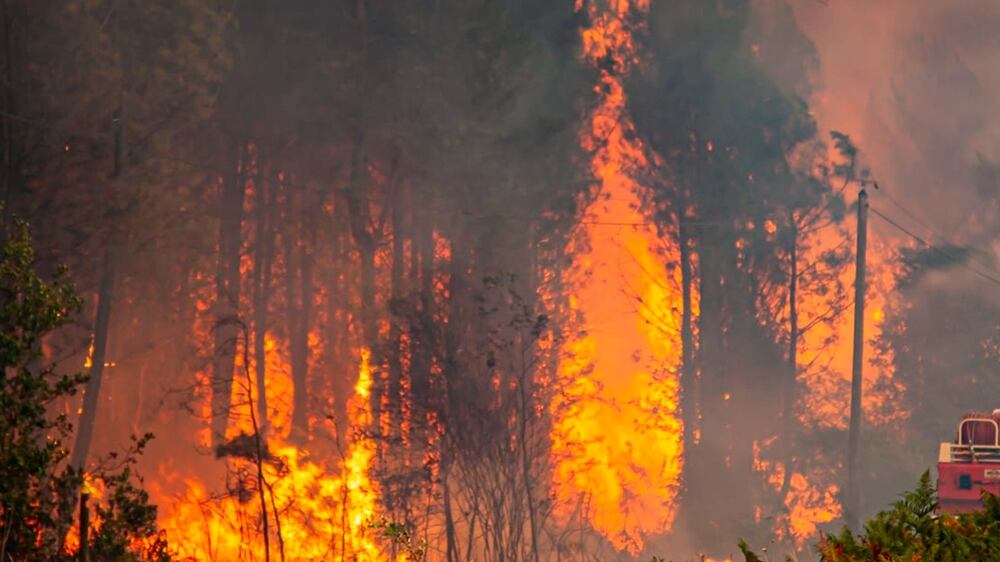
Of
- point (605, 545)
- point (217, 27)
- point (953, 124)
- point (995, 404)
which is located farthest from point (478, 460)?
point (953, 124)

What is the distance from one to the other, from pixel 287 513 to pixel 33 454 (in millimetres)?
Result: 10340

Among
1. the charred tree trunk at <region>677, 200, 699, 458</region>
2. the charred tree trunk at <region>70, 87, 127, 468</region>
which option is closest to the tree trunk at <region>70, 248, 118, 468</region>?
the charred tree trunk at <region>70, 87, 127, 468</region>

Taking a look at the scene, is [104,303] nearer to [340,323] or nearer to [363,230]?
[363,230]

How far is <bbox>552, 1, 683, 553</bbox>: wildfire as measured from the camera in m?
39.9

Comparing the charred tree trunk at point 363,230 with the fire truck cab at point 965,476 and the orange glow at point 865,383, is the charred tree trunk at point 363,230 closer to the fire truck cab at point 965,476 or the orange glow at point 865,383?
the orange glow at point 865,383

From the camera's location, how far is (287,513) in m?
20.4

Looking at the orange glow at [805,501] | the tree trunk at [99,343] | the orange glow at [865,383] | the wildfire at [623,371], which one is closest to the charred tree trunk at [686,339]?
the wildfire at [623,371]

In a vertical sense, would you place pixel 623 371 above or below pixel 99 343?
above

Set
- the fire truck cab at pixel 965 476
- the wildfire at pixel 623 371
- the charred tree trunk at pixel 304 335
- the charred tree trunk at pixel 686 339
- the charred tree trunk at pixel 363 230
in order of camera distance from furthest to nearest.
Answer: the charred tree trunk at pixel 686 339, the charred tree trunk at pixel 304 335, the wildfire at pixel 623 371, the charred tree trunk at pixel 363 230, the fire truck cab at pixel 965 476

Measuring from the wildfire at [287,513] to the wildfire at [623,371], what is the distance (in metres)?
8.18

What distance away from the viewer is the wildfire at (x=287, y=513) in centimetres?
1886

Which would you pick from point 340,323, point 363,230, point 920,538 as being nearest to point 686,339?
point 363,230

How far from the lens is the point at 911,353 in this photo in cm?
4675

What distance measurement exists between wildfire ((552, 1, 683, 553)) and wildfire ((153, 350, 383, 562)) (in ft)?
26.8
